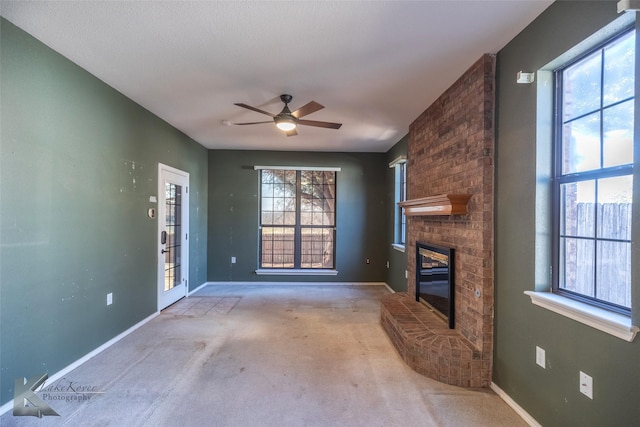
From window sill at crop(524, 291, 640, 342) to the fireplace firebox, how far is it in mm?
875

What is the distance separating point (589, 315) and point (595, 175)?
2.45 ft

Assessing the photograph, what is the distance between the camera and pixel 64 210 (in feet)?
7.89

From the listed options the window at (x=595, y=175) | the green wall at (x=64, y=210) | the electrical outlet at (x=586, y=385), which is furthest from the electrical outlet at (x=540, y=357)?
the green wall at (x=64, y=210)

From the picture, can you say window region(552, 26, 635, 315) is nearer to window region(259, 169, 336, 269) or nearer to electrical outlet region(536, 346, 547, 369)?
electrical outlet region(536, 346, 547, 369)

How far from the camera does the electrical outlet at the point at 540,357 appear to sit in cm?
179

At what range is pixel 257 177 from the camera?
5754 millimetres

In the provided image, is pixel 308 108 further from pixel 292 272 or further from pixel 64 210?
pixel 292 272

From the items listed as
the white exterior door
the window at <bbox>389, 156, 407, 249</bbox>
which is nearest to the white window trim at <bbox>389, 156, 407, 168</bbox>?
the window at <bbox>389, 156, 407, 249</bbox>

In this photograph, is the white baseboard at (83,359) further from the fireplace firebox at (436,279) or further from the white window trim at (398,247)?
the white window trim at (398,247)

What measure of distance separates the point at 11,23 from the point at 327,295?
15.0 ft

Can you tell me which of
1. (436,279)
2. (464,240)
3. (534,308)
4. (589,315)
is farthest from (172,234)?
(589,315)

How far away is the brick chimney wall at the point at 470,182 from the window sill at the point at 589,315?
0.50 metres

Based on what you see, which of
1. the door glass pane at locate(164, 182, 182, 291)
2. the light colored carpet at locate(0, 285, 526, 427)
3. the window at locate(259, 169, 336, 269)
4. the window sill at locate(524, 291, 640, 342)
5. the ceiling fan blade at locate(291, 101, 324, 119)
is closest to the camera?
the window sill at locate(524, 291, 640, 342)

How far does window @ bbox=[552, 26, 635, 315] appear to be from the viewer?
1.44 meters
